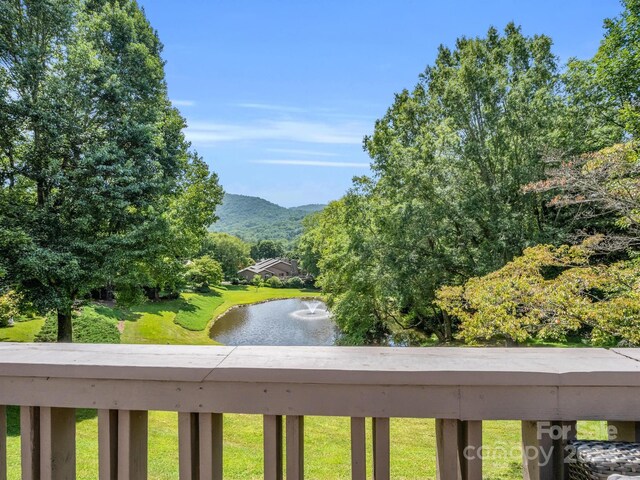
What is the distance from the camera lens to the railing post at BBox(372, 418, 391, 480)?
0.95 metres

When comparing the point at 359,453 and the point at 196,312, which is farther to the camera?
the point at 196,312

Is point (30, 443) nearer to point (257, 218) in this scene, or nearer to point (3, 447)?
point (3, 447)

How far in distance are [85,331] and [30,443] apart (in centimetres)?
1211

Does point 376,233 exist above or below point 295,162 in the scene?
below

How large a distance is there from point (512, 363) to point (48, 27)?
11.4 m

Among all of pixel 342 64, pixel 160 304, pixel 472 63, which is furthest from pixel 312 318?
pixel 472 63

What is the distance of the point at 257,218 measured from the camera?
4611 inches

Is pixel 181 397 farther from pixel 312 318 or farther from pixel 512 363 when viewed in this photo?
pixel 312 318

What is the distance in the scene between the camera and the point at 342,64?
1572cm

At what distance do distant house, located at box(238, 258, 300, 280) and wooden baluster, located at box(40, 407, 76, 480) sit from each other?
45.3 metres

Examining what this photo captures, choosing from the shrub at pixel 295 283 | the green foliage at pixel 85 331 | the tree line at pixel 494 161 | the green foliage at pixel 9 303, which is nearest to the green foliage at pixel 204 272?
the shrub at pixel 295 283

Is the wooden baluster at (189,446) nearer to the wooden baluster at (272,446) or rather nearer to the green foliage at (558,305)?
the wooden baluster at (272,446)

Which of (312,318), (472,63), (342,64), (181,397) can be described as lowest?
(312,318)

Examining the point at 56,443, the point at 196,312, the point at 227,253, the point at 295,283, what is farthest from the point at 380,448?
the point at 295,283
